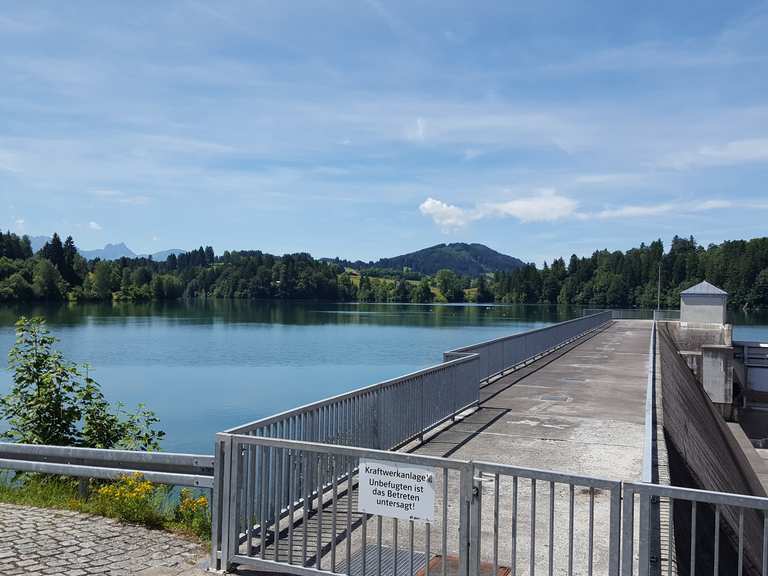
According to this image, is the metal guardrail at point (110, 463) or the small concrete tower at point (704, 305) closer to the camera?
the metal guardrail at point (110, 463)

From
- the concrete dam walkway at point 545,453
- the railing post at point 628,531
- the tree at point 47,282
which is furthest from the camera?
the tree at point 47,282

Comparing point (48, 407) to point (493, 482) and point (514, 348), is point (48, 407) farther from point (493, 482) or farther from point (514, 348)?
point (514, 348)

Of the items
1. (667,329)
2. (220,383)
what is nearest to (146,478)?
(220,383)

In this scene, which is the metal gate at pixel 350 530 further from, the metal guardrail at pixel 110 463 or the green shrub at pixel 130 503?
the green shrub at pixel 130 503

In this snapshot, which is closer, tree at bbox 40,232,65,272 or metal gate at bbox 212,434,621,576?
metal gate at bbox 212,434,621,576

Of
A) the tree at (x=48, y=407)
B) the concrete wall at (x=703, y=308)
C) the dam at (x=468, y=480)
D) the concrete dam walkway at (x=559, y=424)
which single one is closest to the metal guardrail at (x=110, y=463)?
the dam at (x=468, y=480)

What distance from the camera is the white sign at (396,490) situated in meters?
4.99

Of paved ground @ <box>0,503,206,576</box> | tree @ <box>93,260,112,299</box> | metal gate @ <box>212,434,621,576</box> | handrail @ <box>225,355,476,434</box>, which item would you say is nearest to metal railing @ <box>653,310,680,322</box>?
handrail @ <box>225,355,476,434</box>

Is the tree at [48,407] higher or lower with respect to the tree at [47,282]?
lower

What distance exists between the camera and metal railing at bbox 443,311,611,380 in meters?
17.0

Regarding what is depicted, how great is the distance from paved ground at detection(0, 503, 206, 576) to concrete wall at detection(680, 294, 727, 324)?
4420 cm

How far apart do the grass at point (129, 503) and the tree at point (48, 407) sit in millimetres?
1866

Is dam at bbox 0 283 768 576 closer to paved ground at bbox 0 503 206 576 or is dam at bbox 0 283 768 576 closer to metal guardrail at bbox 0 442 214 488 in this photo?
metal guardrail at bbox 0 442 214 488

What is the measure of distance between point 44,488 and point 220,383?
94.7 feet
